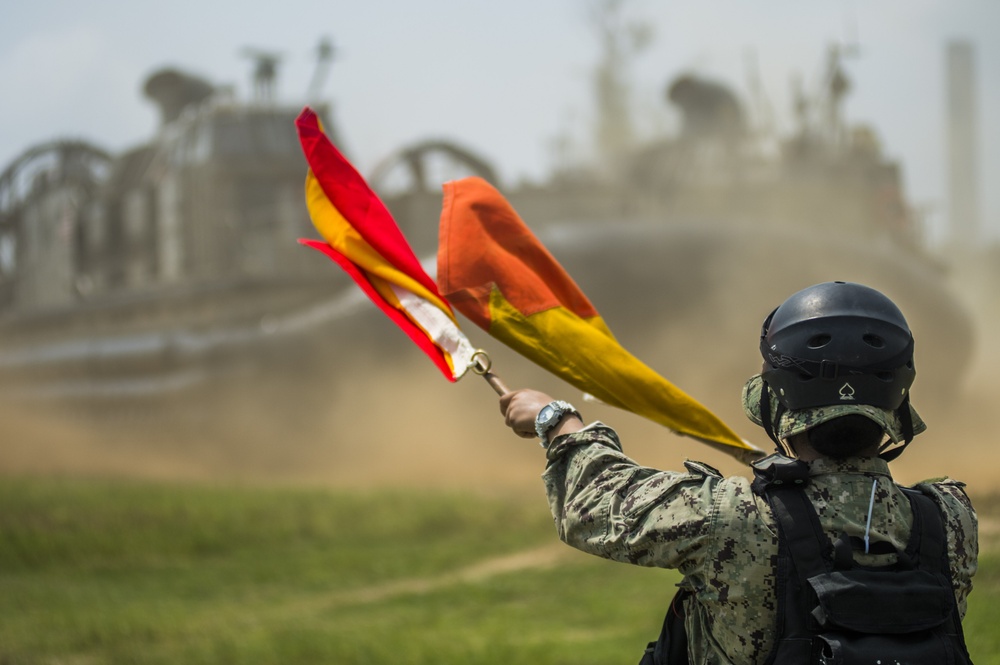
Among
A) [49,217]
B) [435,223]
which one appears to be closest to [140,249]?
[49,217]

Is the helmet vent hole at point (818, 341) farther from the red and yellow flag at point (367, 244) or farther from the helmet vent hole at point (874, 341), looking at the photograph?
the red and yellow flag at point (367, 244)

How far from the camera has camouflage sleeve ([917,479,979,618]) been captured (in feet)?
4.46

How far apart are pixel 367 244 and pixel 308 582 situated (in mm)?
3519

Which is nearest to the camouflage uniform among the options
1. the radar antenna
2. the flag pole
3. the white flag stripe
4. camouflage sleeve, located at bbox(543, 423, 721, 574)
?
camouflage sleeve, located at bbox(543, 423, 721, 574)

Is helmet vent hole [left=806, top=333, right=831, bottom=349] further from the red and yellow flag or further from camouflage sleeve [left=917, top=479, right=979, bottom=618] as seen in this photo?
the red and yellow flag

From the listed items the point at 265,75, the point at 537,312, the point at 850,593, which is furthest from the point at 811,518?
the point at 265,75

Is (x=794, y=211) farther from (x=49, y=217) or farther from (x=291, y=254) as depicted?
(x=49, y=217)

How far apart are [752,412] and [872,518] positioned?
238 millimetres

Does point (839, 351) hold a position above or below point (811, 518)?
above

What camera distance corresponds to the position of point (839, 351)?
4.46ft

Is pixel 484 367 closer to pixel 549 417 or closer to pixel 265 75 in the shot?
pixel 549 417

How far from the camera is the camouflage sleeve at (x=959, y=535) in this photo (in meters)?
1.36

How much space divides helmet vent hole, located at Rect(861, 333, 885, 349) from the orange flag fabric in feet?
1.67

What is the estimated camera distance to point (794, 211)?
12.7 metres
